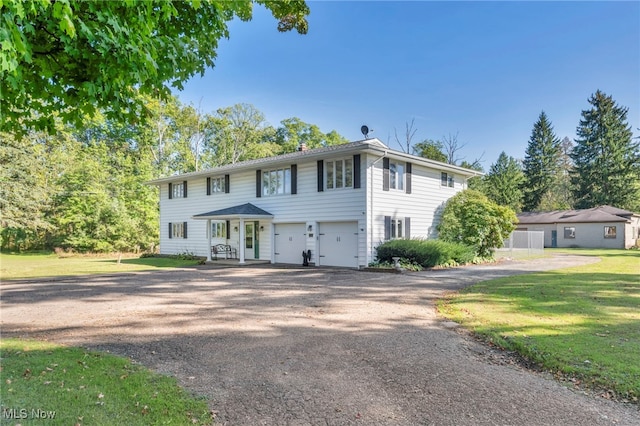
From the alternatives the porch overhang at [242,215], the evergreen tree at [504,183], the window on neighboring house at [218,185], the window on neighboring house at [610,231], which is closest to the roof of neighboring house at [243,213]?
the porch overhang at [242,215]

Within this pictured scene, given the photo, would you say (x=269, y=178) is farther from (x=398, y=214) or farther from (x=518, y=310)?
(x=518, y=310)

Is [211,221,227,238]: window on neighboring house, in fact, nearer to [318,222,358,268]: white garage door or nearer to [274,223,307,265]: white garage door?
[274,223,307,265]: white garage door

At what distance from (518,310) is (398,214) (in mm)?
10110

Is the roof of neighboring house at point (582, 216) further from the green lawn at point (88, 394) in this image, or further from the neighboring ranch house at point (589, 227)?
the green lawn at point (88, 394)

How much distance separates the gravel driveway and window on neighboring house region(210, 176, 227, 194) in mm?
11589

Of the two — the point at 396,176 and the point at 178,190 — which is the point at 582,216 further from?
the point at 178,190

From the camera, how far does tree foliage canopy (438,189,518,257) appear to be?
1819 cm

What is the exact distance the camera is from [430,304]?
836cm

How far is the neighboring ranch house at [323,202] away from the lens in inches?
621

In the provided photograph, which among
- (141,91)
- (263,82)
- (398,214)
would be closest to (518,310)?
(141,91)

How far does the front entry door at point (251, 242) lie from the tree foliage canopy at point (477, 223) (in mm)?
9968

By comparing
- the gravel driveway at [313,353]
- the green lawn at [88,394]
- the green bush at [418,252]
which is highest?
the green bush at [418,252]

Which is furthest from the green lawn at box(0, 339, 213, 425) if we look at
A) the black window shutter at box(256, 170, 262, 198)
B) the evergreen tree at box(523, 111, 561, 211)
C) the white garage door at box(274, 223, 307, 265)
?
the evergreen tree at box(523, 111, 561, 211)

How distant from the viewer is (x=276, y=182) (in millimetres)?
18906
